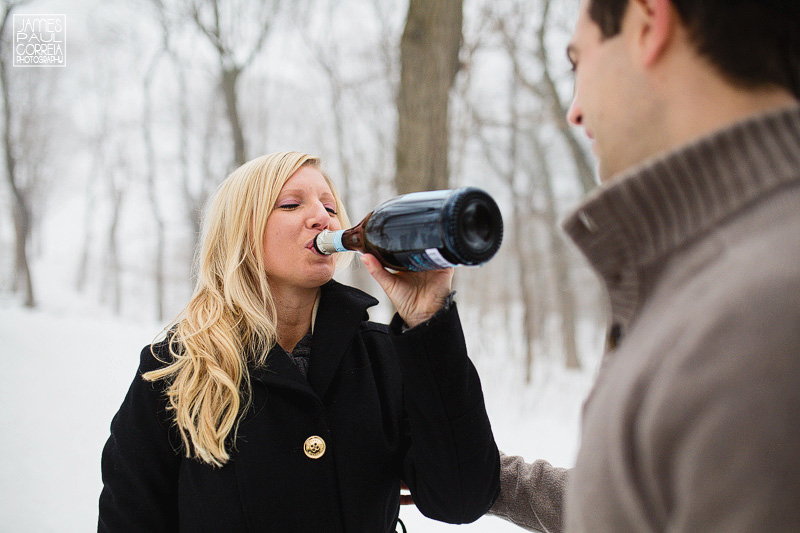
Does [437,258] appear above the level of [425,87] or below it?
below

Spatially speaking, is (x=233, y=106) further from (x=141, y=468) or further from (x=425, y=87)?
(x=141, y=468)

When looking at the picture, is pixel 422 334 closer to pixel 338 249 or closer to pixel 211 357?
pixel 338 249

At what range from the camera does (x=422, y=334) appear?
1.43 m

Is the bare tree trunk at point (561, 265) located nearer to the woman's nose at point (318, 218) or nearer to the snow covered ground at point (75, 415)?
the snow covered ground at point (75, 415)

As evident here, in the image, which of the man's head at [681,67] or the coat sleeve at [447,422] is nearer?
the man's head at [681,67]

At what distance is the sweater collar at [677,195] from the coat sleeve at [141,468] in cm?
140

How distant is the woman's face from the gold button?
506 millimetres

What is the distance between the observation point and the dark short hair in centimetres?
75

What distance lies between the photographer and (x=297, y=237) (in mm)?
1826

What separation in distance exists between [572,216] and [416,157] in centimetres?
329

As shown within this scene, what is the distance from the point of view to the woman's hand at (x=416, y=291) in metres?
1.50

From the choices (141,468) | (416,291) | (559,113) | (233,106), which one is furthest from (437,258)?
(233,106)

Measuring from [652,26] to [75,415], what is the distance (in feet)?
21.2

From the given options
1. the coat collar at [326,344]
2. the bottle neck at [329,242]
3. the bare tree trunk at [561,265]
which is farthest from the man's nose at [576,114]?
the bare tree trunk at [561,265]
